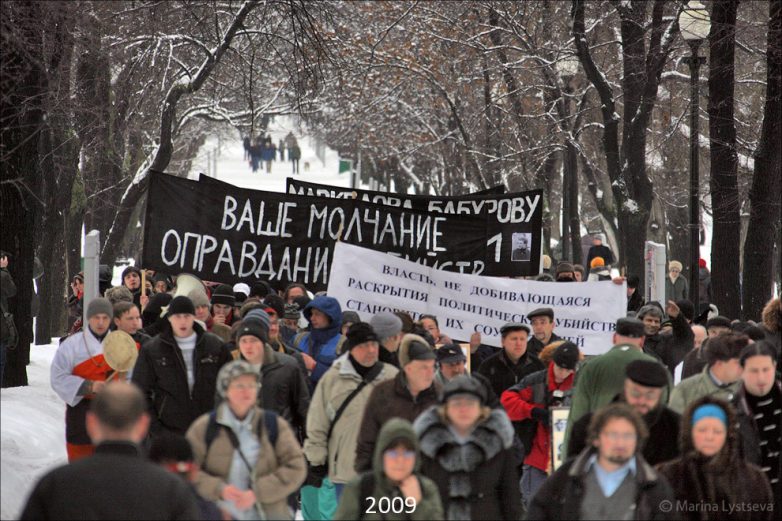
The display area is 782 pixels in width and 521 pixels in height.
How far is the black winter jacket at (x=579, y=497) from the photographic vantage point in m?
6.66

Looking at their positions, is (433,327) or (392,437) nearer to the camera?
(392,437)

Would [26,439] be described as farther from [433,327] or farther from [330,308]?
[433,327]

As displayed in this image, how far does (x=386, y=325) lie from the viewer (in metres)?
9.99

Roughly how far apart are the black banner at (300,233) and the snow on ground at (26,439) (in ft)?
5.14

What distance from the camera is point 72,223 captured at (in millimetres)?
25562

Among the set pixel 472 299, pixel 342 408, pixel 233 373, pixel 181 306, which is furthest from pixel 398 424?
pixel 472 299

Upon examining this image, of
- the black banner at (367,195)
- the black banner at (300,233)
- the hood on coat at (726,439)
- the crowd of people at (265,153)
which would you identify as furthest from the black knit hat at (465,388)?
the crowd of people at (265,153)

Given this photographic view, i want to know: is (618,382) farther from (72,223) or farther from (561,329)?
(72,223)

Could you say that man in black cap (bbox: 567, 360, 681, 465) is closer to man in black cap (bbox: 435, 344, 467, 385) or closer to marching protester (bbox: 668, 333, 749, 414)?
marching protester (bbox: 668, 333, 749, 414)

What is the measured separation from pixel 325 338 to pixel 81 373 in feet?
5.90

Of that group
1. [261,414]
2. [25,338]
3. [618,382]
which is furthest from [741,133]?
[261,414]

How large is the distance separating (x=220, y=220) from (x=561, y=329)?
132 inches

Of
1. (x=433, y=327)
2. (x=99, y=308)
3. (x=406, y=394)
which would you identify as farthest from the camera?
(x=433, y=327)

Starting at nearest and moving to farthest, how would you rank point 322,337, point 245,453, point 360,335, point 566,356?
point 245,453 < point 360,335 < point 566,356 < point 322,337
